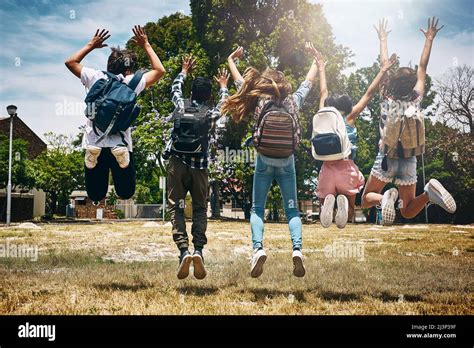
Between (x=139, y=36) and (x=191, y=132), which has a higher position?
(x=139, y=36)

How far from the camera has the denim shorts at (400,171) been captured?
5.82m

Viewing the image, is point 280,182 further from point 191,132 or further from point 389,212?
point 389,212

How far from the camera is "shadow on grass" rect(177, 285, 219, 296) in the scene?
5113 millimetres

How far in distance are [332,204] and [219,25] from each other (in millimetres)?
5232

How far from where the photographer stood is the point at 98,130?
518 cm

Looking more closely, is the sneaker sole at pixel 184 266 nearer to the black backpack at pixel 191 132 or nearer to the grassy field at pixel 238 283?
the grassy field at pixel 238 283

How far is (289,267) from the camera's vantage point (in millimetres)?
6625

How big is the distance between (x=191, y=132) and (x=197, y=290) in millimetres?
1958

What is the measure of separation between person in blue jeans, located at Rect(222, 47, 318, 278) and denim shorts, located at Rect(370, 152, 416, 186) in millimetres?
1427

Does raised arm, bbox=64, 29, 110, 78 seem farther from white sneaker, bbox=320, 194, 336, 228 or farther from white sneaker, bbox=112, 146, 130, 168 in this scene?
white sneaker, bbox=320, 194, 336, 228

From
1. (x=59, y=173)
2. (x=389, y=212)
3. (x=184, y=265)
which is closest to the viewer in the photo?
(x=184, y=265)

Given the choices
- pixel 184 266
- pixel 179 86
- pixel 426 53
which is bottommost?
pixel 184 266

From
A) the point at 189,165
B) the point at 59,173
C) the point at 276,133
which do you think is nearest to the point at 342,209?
the point at 276,133
